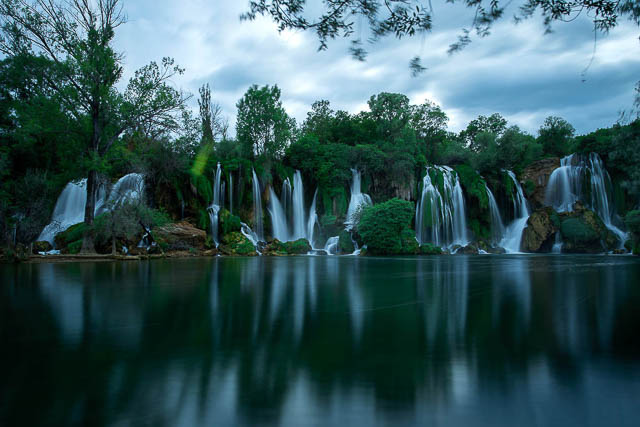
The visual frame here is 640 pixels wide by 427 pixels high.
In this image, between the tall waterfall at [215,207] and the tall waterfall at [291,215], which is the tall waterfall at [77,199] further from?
the tall waterfall at [291,215]

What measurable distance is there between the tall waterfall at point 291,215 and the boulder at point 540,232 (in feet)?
62.0

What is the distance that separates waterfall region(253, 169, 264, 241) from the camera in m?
28.2

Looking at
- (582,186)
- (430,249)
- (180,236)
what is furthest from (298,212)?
(582,186)

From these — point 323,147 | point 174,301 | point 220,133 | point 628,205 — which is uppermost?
point 220,133

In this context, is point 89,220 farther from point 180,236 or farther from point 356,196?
point 356,196

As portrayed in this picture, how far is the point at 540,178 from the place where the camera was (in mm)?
35688

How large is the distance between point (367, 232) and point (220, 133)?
2339 centimetres

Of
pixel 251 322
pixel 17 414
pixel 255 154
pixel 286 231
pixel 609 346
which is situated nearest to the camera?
pixel 17 414

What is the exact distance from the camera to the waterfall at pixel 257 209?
28.2 metres

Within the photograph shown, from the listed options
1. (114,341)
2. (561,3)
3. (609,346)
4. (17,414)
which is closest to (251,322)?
(114,341)

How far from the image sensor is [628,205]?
32250 mm

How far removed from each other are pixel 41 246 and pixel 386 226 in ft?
68.3

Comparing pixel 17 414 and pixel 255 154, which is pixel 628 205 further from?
pixel 17 414

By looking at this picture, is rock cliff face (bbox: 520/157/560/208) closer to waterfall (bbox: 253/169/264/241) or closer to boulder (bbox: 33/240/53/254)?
waterfall (bbox: 253/169/264/241)
